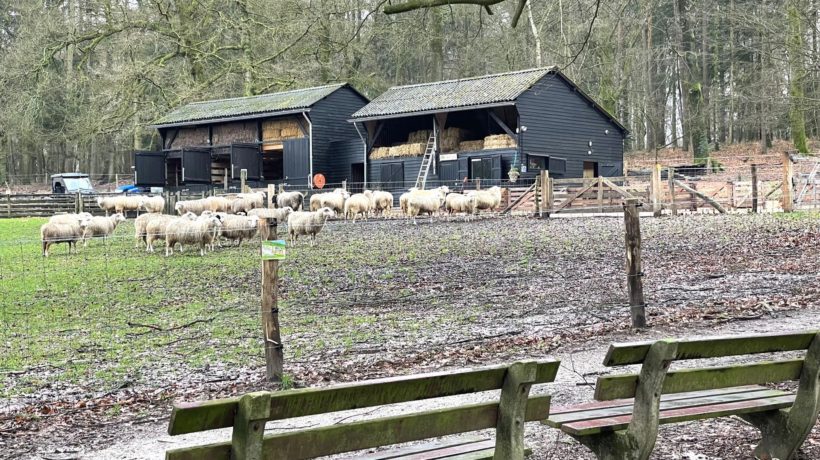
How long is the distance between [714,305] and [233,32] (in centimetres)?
4302

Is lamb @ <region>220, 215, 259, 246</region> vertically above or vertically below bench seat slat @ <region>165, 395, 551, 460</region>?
above

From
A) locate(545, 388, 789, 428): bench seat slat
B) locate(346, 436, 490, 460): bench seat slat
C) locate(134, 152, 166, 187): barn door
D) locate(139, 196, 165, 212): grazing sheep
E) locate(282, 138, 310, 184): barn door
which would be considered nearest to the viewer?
locate(346, 436, 490, 460): bench seat slat

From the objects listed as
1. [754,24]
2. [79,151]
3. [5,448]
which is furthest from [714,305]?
[79,151]

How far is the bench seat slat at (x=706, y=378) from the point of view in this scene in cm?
507

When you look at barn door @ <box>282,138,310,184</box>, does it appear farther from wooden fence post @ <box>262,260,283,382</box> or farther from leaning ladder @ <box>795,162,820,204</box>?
wooden fence post @ <box>262,260,283,382</box>

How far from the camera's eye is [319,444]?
13.6 ft

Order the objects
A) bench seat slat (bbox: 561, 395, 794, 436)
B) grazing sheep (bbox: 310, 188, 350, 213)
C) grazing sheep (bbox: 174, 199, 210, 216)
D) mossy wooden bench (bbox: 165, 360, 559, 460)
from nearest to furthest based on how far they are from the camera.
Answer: mossy wooden bench (bbox: 165, 360, 559, 460) < bench seat slat (bbox: 561, 395, 794, 436) < grazing sheep (bbox: 174, 199, 210, 216) < grazing sheep (bbox: 310, 188, 350, 213)

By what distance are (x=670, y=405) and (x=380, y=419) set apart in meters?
2.24

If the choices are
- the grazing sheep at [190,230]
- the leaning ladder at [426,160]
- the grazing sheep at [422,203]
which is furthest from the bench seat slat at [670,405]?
the leaning ladder at [426,160]

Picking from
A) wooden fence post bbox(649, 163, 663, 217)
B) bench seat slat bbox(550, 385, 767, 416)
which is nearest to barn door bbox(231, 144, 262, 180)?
wooden fence post bbox(649, 163, 663, 217)

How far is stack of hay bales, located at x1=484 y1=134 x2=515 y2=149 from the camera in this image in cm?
4088

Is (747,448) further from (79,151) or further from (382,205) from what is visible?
(79,151)

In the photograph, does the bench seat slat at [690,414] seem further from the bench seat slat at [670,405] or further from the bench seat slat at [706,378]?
the bench seat slat at [706,378]

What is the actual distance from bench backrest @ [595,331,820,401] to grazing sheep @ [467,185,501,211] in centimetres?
2821
